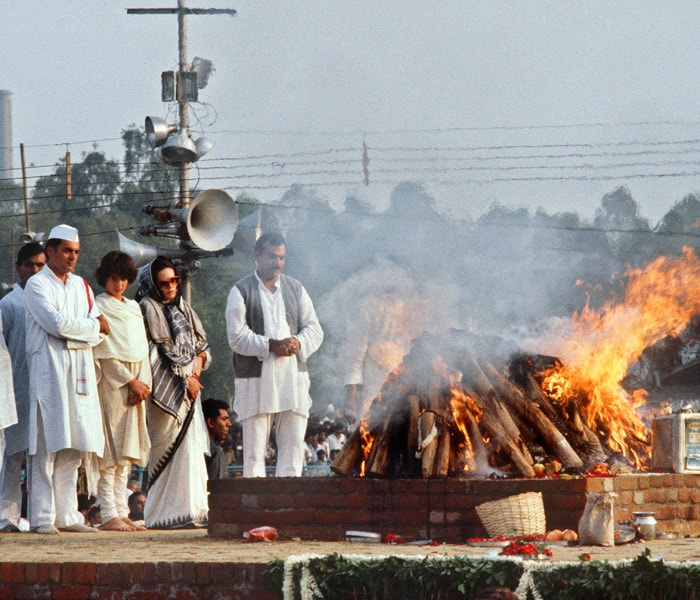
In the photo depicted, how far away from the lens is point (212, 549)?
7.70 m

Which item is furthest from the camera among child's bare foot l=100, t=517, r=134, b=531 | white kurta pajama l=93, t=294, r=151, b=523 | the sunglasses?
the sunglasses

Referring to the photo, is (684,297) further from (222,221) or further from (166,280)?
(222,221)

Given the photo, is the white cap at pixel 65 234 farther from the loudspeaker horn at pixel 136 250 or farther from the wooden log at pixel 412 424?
the loudspeaker horn at pixel 136 250

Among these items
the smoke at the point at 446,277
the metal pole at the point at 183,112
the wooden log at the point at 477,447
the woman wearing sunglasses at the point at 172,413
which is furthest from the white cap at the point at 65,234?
the metal pole at the point at 183,112

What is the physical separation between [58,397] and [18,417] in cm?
54

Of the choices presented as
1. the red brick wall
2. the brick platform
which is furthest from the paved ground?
the brick platform

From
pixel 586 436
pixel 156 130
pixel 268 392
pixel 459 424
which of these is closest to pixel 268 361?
pixel 268 392

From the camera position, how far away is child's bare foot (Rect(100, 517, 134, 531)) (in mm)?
9820

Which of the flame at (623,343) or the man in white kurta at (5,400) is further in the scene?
the flame at (623,343)

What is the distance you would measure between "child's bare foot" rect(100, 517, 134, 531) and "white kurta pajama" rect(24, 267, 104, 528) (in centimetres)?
26

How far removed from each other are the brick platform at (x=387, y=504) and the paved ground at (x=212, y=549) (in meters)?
0.26

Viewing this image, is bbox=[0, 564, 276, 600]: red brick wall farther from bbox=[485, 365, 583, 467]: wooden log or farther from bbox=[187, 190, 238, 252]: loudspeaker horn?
bbox=[187, 190, 238, 252]: loudspeaker horn

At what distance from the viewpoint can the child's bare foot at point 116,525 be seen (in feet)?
32.2

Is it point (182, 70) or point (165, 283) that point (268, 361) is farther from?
point (182, 70)
